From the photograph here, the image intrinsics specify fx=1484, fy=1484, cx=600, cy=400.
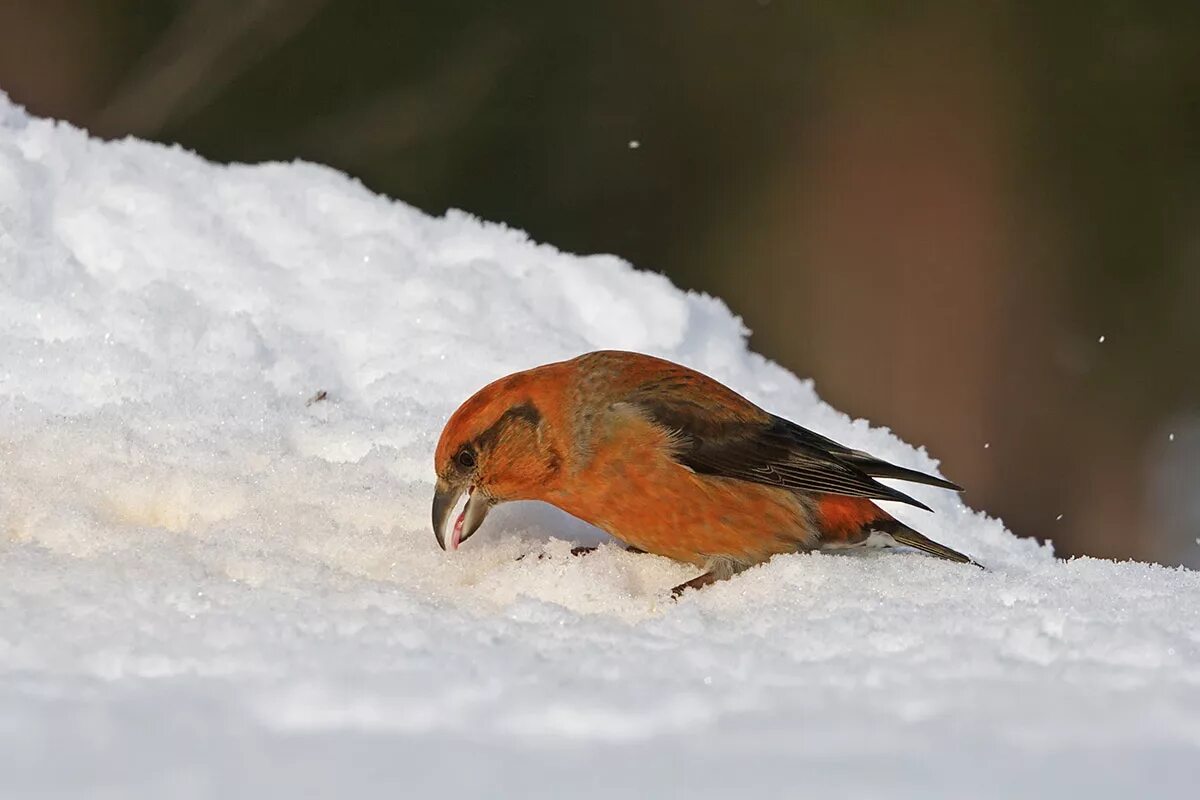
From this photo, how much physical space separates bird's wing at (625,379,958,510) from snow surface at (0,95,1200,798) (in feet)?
0.83

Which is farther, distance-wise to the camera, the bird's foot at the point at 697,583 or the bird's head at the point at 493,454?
the bird's head at the point at 493,454

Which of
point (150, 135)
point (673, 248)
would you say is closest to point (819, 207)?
point (673, 248)

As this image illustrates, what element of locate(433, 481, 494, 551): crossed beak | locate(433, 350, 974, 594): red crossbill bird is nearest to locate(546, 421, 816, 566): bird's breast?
locate(433, 350, 974, 594): red crossbill bird

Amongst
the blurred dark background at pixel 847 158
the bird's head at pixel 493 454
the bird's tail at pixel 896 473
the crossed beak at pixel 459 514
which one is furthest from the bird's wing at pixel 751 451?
the blurred dark background at pixel 847 158

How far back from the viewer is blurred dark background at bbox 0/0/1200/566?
886cm

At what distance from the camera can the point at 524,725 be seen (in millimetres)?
1806

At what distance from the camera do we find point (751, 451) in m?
3.10

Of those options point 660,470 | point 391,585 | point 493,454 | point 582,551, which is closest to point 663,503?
point 660,470

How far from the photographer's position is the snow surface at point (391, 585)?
1.72 metres

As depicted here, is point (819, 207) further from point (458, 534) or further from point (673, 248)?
point (458, 534)

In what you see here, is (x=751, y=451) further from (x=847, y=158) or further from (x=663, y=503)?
(x=847, y=158)

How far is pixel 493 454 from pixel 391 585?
47cm

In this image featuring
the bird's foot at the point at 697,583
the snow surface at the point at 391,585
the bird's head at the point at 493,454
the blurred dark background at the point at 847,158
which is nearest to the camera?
the snow surface at the point at 391,585

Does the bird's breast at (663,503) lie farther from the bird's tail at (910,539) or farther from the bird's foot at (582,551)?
the bird's tail at (910,539)
